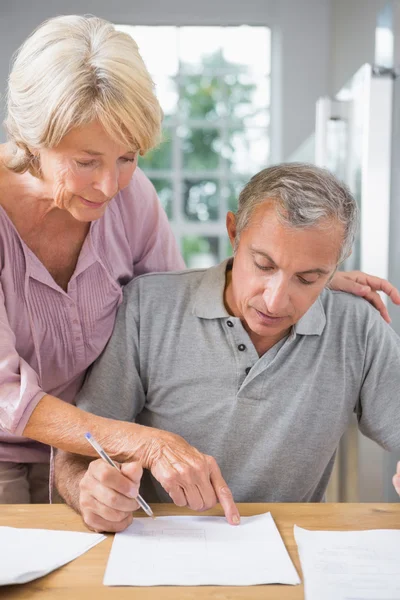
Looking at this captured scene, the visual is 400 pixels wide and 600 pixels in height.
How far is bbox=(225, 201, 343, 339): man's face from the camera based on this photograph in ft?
4.80

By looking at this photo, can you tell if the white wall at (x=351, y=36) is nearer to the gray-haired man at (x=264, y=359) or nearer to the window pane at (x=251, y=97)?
the window pane at (x=251, y=97)

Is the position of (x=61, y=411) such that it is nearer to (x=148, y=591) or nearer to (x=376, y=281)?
(x=148, y=591)

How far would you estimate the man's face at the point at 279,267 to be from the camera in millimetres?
1462

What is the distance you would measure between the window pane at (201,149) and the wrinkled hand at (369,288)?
4509mm

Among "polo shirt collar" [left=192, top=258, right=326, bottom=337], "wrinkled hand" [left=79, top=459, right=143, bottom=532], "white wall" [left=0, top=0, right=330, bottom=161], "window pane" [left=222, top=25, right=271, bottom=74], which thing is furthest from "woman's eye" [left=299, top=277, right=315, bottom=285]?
"window pane" [left=222, top=25, right=271, bottom=74]

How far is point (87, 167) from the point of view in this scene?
4.19 ft

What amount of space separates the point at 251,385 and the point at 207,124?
474 centimetres

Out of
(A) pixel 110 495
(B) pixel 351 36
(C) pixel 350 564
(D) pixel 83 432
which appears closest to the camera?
(C) pixel 350 564

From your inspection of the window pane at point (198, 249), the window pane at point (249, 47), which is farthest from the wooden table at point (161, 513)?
the window pane at point (249, 47)

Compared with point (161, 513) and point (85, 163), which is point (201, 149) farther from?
point (161, 513)

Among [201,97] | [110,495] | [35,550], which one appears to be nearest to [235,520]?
[110,495]

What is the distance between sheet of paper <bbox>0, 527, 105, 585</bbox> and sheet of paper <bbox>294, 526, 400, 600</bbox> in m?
0.34

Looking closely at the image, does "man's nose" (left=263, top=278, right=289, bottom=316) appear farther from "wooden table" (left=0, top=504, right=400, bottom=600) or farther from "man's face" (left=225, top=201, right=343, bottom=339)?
"wooden table" (left=0, top=504, right=400, bottom=600)

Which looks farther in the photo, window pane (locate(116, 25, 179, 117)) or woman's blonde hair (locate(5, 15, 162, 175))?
window pane (locate(116, 25, 179, 117))
